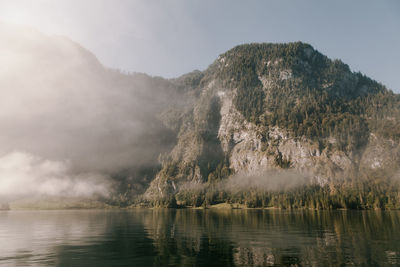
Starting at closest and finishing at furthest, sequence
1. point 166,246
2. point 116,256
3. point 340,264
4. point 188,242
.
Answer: point 340,264 → point 116,256 → point 166,246 → point 188,242

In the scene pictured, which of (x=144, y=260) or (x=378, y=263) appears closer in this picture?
(x=378, y=263)

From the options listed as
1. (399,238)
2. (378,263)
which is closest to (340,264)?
(378,263)

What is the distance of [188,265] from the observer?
36000 mm

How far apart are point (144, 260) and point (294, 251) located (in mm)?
27836


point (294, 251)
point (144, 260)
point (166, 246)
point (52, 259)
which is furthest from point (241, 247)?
point (52, 259)

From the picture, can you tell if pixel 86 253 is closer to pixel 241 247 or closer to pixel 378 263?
pixel 241 247

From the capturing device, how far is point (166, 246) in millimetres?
51250

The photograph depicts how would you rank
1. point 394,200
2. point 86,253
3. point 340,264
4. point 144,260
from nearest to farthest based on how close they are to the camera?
point 340,264
point 144,260
point 86,253
point 394,200

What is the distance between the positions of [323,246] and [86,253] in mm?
48046

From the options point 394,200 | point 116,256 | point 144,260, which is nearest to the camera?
point 144,260

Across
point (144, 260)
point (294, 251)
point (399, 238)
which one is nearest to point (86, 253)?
point (144, 260)

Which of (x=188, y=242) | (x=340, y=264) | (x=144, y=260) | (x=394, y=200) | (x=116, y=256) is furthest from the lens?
(x=394, y=200)

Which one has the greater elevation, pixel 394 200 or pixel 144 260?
pixel 144 260

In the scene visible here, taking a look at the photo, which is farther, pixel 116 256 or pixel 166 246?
pixel 166 246
